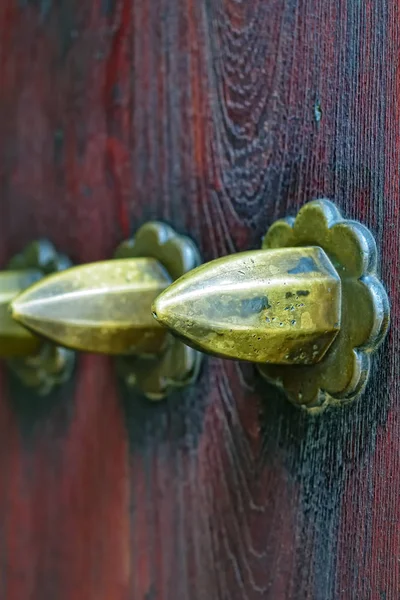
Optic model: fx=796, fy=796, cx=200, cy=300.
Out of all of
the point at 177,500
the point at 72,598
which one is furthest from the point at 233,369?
the point at 72,598

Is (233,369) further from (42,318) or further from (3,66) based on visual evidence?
(3,66)

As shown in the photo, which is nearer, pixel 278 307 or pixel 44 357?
pixel 278 307

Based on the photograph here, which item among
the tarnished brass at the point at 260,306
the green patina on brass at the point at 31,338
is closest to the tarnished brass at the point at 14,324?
the green patina on brass at the point at 31,338

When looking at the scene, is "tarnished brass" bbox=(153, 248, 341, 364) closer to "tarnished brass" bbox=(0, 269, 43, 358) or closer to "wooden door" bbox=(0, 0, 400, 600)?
"wooden door" bbox=(0, 0, 400, 600)

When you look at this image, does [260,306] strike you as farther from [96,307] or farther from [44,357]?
[44,357]

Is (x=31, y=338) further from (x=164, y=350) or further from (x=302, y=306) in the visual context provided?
(x=302, y=306)

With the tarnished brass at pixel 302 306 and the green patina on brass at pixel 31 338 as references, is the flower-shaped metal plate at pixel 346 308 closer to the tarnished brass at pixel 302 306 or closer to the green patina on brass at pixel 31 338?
the tarnished brass at pixel 302 306

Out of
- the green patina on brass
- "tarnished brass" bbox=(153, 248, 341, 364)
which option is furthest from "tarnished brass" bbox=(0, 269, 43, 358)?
"tarnished brass" bbox=(153, 248, 341, 364)

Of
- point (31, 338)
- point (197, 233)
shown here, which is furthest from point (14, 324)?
point (197, 233)
